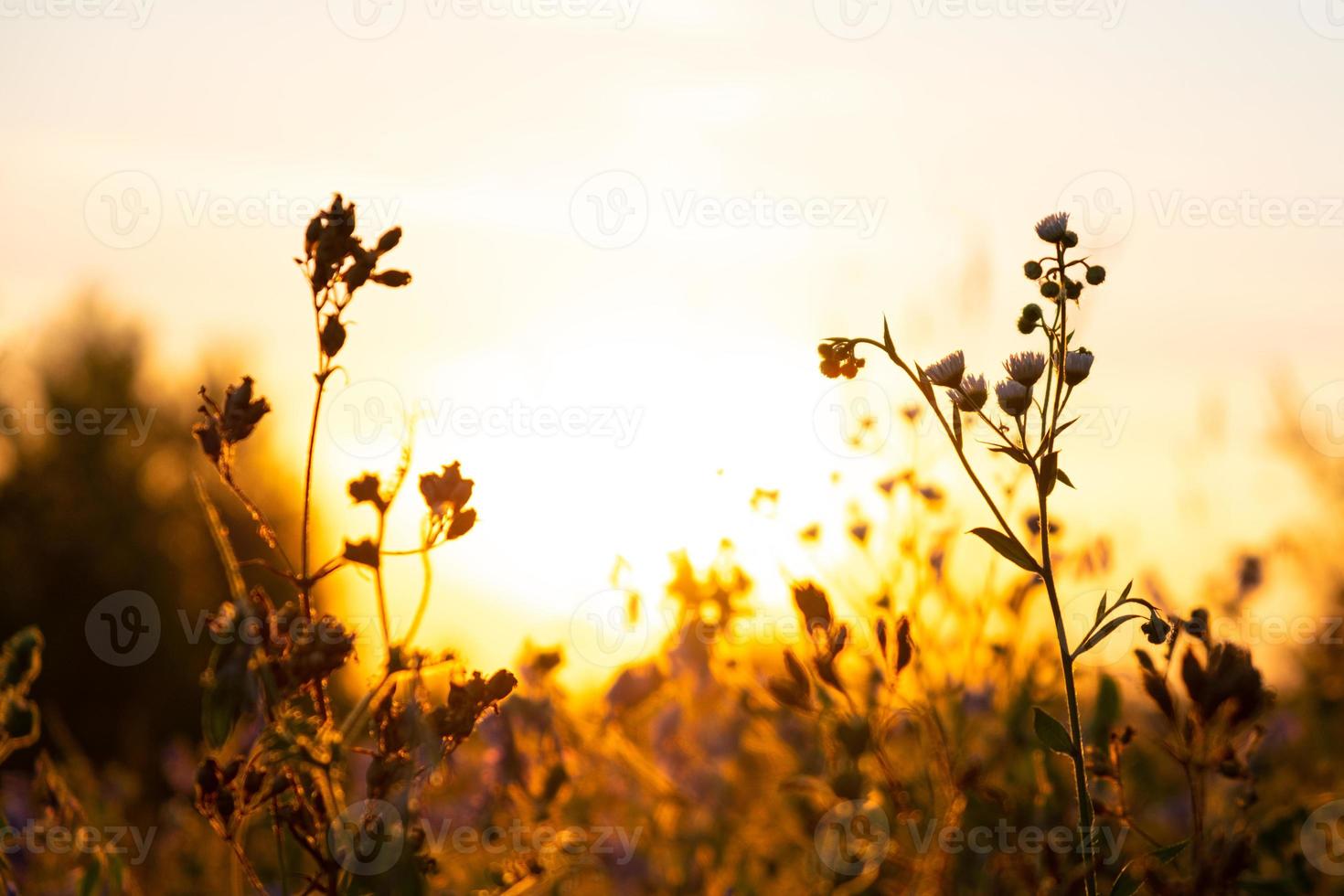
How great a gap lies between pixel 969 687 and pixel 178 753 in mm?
5447

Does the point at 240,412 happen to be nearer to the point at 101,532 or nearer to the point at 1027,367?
the point at 1027,367

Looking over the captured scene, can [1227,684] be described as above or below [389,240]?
below

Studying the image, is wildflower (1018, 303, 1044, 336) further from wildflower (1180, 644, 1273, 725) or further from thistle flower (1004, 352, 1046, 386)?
wildflower (1180, 644, 1273, 725)

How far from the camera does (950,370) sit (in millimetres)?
1968

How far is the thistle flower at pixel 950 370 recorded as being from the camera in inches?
77.2

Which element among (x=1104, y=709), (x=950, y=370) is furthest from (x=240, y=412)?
(x=1104, y=709)

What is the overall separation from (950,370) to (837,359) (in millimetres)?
198

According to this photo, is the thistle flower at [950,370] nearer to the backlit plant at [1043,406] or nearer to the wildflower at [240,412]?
the backlit plant at [1043,406]

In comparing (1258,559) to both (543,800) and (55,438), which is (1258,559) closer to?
(543,800)

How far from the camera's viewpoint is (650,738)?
422 cm

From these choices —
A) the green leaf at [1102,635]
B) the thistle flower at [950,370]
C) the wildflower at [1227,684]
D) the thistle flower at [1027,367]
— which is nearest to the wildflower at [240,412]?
the thistle flower at [950,370]

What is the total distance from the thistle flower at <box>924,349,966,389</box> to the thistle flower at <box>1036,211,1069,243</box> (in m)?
0.24

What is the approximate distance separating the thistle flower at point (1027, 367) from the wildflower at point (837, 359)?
26 cm

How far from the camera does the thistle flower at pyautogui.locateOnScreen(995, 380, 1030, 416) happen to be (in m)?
1.86
